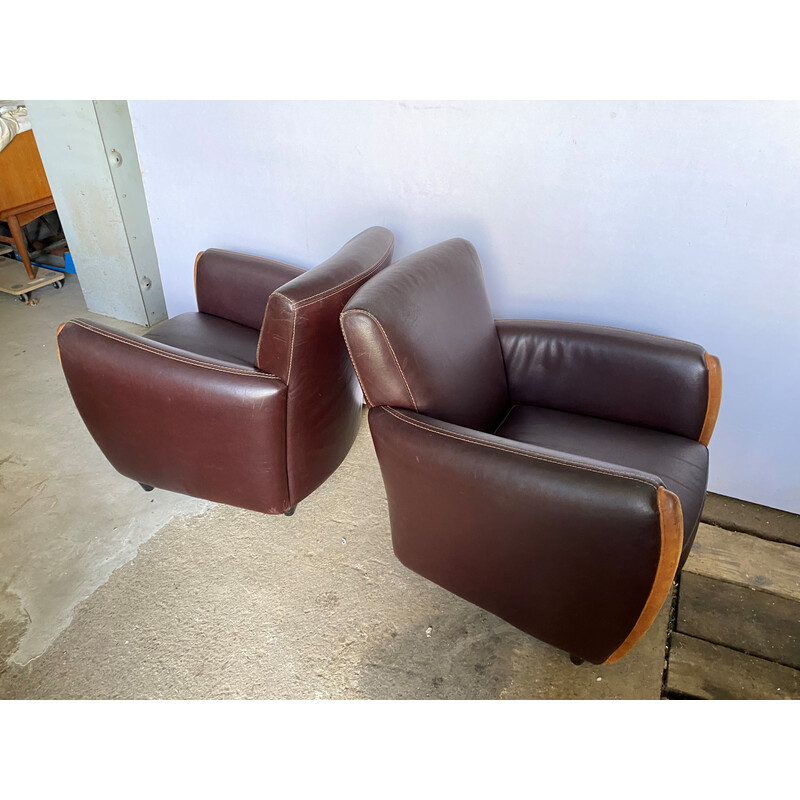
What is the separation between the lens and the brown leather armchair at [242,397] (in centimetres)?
150

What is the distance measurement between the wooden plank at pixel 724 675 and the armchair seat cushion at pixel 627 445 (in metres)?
0.28

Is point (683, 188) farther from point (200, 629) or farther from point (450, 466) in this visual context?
point (200, 629)

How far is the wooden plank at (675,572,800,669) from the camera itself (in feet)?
5.01

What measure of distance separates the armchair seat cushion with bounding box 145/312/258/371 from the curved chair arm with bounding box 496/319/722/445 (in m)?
0.78

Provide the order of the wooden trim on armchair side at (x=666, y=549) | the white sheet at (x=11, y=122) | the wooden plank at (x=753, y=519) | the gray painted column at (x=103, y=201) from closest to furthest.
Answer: the wooden trim on armchair side at (x=666, y=549) < the wooden plank at (x=753, y=519) < the gray painted column at (x=103, y=201) < the white sheet at (x=11, y=122)

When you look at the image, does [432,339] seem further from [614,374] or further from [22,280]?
[22,280]

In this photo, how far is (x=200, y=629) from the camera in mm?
1553

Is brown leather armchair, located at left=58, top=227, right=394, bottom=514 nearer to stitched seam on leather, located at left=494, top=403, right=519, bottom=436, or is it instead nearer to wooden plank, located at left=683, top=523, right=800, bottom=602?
stitched seam on leather, located at left=494, top=403, right=519, bottom=436

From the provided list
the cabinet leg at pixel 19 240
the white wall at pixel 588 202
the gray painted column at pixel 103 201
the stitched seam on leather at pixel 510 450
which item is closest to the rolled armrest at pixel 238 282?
the white wall at pixel 588 202

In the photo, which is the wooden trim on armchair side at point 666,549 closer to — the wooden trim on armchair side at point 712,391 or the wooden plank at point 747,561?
the wooden trim on armchair side at point 712,391

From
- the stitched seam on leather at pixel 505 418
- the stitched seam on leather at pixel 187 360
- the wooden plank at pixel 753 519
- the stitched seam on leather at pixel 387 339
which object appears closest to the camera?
the stitched seam on leather at pixel 387 339

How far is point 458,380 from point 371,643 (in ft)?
2.22

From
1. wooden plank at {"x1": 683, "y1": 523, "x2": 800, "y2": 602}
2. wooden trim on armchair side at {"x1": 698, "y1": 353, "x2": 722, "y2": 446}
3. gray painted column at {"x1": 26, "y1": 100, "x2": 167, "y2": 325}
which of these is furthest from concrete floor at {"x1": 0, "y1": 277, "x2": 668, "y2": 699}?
gray painted column at {"x1": 26, "y1": 100, "x2": 167, "y2": 325}
